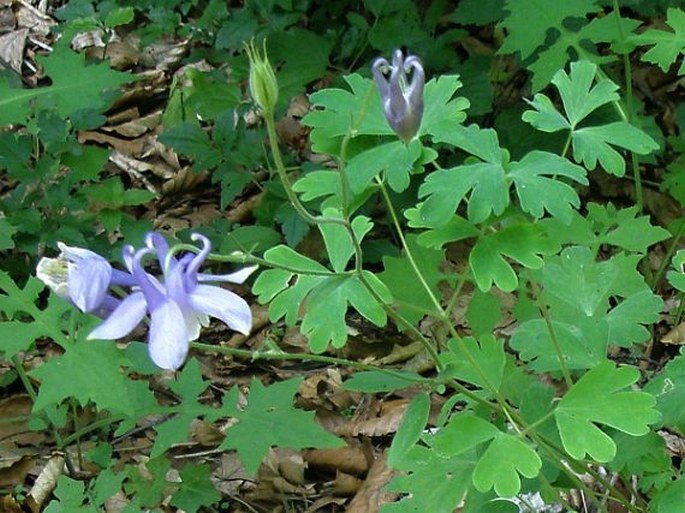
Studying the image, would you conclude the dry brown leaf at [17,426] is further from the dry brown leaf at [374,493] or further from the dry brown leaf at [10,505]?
the dry brown leaf at [374,493]

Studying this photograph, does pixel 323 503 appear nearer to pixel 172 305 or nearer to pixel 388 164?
pixel 388 164

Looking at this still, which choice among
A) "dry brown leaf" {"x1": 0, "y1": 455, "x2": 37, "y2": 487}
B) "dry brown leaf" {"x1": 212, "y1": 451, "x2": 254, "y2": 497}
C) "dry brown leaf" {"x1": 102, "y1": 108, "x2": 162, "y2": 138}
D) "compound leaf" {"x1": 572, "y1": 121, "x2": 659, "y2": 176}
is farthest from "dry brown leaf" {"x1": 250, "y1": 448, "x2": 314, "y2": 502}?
"dry brown leaf" {"x1": 102, "y1": 108, "x2": 162, "y2": 138}

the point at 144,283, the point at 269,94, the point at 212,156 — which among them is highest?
the point at 269,94

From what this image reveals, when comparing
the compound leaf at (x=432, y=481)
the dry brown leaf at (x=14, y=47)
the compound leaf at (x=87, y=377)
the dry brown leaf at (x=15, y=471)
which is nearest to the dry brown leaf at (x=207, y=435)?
the dry brown leaf at (x=15, y=471)

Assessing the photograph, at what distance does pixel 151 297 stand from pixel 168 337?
3.0 inches

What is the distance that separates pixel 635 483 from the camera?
2268mm

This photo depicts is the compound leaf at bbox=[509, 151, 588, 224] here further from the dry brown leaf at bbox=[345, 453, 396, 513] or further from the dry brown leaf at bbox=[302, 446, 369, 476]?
the dry brown leaf at bbox=[302, 446, 369, 476]

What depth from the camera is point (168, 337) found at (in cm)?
127

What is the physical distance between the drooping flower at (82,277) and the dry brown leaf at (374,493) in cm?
128

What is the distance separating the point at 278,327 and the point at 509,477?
5.25ft

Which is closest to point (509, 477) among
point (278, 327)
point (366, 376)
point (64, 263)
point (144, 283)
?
point (366, 376)

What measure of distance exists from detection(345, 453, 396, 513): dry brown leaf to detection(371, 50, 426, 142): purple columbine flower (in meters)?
1.15

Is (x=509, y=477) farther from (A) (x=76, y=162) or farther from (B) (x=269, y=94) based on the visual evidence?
(A) (x=76, y=162)

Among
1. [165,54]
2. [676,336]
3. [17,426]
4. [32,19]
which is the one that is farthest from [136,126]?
[676,336]
